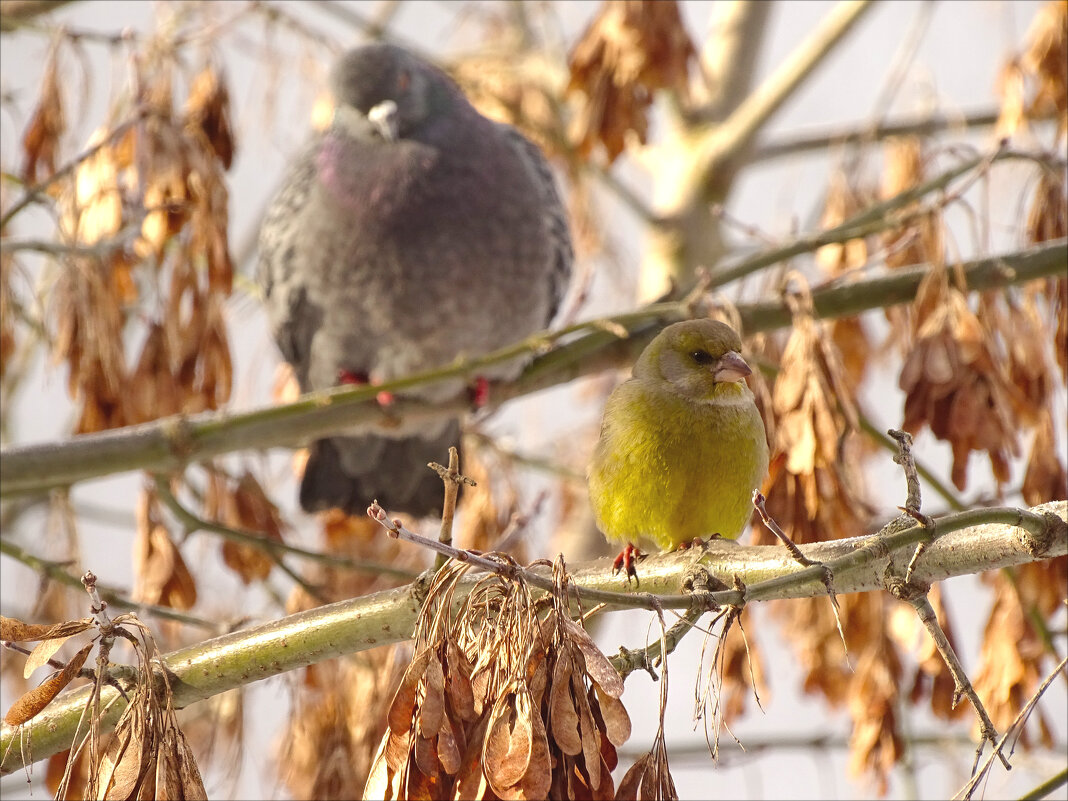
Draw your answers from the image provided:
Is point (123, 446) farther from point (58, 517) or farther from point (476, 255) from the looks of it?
point (476, 255)

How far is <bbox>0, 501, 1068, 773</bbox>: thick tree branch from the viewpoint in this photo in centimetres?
189

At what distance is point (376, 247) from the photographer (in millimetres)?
4496

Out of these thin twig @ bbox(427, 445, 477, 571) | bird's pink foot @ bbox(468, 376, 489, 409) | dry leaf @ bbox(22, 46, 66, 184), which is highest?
dry leaf @ bbox(22, 46, 66, 184)

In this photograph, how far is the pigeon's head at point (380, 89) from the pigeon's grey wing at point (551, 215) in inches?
12.7

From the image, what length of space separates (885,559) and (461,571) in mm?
591

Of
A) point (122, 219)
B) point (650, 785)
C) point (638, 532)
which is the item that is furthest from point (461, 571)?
point (122, 219)

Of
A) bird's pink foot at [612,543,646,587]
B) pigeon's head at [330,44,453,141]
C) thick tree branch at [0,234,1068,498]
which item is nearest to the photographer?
bird's pink foot at [612,543,646,587]

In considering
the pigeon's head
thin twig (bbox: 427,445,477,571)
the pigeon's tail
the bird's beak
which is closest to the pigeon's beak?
the pigeon's head

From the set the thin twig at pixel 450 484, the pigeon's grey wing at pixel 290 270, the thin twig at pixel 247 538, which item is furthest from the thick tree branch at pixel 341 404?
the thin twig at pixel 450 484

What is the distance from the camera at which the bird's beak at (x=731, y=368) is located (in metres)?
2.53

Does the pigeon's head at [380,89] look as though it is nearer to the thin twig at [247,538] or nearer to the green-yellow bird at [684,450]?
the thin twig at [247,538]

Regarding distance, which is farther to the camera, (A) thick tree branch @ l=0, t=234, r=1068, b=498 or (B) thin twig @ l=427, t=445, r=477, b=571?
(A) thick tree branch @ l=0, t=234, r=1068, b=498

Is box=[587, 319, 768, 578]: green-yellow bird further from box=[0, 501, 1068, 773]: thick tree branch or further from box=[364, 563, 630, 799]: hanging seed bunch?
box=[364, 563, 630, 799]: hanging seed bunch

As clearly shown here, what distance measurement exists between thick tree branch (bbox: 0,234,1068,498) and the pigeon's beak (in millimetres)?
1225
